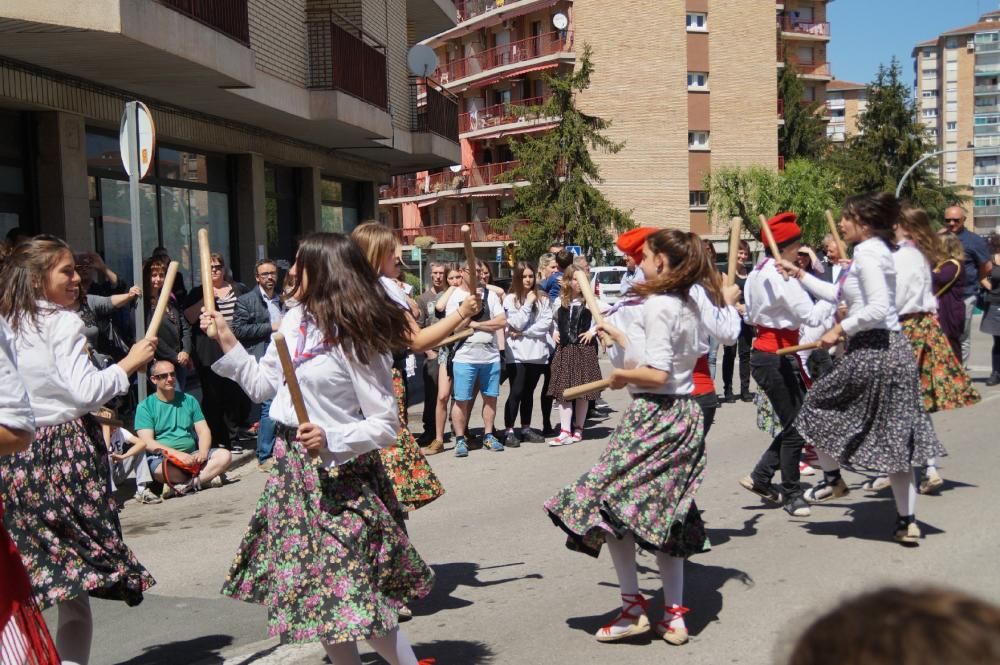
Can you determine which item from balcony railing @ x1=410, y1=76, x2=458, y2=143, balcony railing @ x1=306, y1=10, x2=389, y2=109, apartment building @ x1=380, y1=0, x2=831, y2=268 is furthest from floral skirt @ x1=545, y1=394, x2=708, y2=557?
apartment building @ x1=380, y1=0, x2=831, y2=268

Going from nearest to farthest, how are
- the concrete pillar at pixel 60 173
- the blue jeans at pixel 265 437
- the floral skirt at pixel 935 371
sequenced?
the floral skirt at pixel 935 371 → the blue jeans at pixel 265 437 → the concrete pillar at pixel 60 173

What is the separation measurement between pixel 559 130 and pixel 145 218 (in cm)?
2989

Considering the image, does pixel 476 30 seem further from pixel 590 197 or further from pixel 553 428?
pixel 553 428

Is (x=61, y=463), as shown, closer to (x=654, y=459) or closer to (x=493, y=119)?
(x=654, y=459)

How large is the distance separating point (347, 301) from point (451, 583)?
107 inches

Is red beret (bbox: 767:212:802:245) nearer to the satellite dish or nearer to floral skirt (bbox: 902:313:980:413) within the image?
floral skirt (bbox: 902:313:980:413)

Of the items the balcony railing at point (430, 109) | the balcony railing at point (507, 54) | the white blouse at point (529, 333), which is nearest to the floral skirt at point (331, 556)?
the white blouse at point (529, 333)

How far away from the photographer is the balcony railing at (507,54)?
2286 inches

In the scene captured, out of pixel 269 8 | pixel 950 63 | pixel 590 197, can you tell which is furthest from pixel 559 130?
pixel 950 63

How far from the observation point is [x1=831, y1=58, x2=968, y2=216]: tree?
64.1 meters

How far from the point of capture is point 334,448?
407 cm

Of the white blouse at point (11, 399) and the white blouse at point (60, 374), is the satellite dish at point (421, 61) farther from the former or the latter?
the white blouse at point (11, 399)

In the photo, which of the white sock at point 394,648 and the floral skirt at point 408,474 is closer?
the white sock at point 394,648

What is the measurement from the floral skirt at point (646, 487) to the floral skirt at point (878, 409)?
2.00 m
